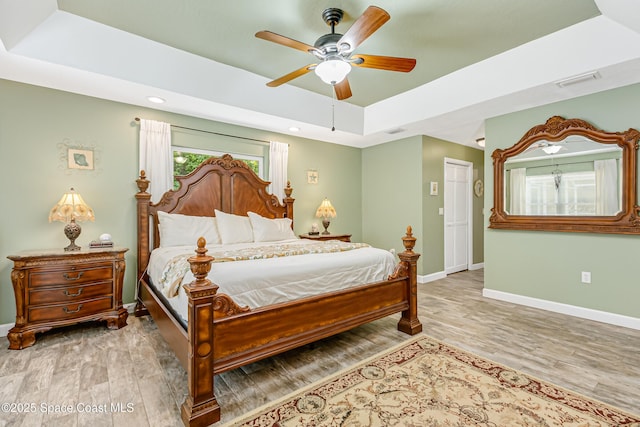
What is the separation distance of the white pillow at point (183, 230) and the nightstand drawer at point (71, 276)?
658mm

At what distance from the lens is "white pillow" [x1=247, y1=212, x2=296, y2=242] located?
3.97 m

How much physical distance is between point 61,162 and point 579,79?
543 cm

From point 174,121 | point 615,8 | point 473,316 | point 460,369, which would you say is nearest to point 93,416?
point 460,369

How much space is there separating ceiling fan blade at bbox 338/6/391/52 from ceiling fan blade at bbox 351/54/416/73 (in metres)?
0.16

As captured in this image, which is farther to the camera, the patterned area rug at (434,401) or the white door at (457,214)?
the white door at (457,214)

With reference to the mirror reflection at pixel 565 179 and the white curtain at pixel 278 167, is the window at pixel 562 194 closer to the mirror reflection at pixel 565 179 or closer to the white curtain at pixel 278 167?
the mirror reflection at pixel 565 179

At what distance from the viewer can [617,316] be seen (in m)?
3.16

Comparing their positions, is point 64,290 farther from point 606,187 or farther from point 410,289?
point 606,187

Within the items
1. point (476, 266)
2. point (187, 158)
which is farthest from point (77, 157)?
point (476, 266)

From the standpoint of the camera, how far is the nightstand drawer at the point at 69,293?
271cm

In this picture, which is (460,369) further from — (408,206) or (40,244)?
(40,244)

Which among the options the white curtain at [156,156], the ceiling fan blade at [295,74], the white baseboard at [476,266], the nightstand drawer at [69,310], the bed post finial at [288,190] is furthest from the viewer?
the white baseboard at [476,266]

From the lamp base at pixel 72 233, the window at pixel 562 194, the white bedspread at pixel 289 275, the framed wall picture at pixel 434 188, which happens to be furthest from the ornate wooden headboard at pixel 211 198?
the window at pixel 562 194

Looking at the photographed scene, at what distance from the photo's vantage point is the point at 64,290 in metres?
2.81
